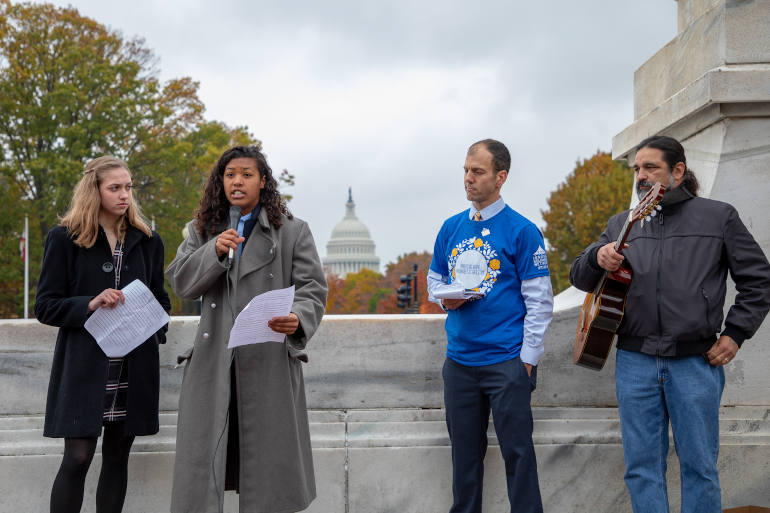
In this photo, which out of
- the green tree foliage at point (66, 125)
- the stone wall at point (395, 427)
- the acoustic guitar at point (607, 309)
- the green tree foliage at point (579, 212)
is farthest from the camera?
the green tree foliage at point (579, 212)

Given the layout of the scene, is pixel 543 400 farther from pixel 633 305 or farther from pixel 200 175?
pixel 200 175

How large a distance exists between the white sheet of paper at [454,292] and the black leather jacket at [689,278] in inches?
21.1

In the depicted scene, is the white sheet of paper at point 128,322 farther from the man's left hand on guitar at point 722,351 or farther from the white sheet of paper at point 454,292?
the man's left hand on guitar at point 722,351

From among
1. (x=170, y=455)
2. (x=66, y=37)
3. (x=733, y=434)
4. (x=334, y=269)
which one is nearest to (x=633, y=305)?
(x=733, y=434)

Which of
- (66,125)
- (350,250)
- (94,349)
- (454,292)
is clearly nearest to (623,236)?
(454,292)

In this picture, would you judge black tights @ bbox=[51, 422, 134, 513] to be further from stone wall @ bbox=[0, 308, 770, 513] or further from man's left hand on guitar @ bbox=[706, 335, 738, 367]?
man's left hand on guitar @ bbox=[706, 335, 738, 367]

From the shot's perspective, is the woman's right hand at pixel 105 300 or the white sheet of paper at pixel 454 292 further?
the white sheet of paper at pixel 454 292

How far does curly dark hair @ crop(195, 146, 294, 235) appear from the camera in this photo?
3.59 m

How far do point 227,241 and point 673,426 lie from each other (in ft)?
6.91

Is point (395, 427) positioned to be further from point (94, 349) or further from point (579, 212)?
point (579, 212)

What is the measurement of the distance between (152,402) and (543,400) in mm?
2137

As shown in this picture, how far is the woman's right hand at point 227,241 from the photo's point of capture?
3223mm

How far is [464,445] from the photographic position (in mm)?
3814

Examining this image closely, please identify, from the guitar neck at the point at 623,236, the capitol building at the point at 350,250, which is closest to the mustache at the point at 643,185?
the guitar neck at the point at 623,236
